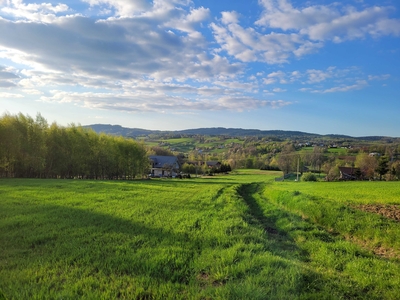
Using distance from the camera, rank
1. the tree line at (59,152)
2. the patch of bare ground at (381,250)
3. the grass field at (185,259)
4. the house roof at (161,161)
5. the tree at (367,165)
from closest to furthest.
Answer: the grass field at (185,259)
the patch of bare ground at (381,250)
the tree line at (59,152)
the tree at (367,165)
the house roof at (161,161)

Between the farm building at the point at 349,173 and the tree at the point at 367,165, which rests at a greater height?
the tree at the point at 367,165

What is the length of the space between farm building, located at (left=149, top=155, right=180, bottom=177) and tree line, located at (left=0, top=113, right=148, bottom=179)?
28.5 m

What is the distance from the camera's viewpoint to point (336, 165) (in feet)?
281

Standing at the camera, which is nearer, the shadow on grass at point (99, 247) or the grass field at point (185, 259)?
the grass field at point (185, 259)

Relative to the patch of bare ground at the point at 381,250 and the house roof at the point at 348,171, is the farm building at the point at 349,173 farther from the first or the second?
the patch of bare ground at the point at 381,250

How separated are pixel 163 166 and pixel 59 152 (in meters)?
50.6

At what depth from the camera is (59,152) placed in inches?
1961

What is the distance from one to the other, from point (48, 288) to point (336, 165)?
92.9 m

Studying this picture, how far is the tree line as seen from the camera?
43.2m

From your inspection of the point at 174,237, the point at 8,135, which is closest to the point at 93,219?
the point at 174,237

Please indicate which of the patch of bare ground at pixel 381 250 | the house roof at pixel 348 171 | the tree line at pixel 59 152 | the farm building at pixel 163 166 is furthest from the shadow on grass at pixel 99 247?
the farm building at pixel 163 166

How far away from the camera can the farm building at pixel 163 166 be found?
317ft

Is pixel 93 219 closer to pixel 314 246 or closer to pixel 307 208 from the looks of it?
pixel 314 246

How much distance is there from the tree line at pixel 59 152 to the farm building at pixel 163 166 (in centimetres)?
2855
